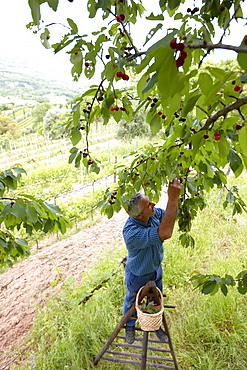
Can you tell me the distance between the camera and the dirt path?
3.11 metres

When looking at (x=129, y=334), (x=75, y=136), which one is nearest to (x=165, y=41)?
(x=75, y=136)

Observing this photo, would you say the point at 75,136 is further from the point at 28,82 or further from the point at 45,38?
the point at 28,82

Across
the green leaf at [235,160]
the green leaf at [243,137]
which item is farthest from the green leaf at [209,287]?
the green leaf at [243,137]

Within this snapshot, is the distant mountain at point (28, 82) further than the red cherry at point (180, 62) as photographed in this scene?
Yes

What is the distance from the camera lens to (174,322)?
8.04ft

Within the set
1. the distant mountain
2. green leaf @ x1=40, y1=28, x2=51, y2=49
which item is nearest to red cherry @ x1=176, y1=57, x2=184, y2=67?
green leaf @ x1=40, y1=28, x2=51, y2=49

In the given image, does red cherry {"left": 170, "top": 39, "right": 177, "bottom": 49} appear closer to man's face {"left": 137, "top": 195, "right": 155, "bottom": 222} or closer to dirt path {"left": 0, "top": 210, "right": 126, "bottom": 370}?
man's face {"left": 137, "top": 195, "right": 155, "bottom": 222}

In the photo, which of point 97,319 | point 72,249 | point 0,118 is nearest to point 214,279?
point 97,319

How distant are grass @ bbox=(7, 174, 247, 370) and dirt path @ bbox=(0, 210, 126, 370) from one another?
0.36m

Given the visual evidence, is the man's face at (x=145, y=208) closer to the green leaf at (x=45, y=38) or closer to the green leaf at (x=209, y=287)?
the green leaf at (x=209, y=287)

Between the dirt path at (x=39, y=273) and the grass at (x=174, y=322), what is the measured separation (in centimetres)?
36

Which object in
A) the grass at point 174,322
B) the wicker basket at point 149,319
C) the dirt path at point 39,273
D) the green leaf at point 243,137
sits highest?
the green leaf at point 243,137

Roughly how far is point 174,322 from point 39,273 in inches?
107

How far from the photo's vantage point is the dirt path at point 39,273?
311 cm
